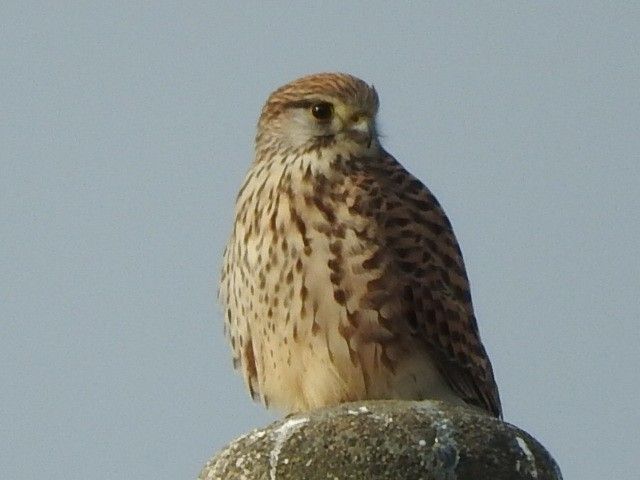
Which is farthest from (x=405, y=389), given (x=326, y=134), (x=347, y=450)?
(x=347, y=450)

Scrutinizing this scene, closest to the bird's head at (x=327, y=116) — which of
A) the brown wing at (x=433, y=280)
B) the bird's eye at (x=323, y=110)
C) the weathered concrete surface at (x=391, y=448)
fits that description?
the bird's eye at (x=323, y=110)

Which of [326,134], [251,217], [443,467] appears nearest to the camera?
[443,467]

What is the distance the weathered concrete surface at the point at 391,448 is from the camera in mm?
3873

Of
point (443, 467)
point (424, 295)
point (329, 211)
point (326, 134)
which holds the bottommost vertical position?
point (443, 467)

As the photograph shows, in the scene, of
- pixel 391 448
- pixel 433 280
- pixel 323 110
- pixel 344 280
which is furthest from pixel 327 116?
pixel 391 448

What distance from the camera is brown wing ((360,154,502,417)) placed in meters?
6.48

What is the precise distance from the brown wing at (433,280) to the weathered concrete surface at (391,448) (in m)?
2.39

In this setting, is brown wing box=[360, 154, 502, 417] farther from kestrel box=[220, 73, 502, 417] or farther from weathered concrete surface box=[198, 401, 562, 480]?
weathered concrete surface box=[198, 401, 562, 480]

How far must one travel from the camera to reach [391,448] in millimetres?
3895

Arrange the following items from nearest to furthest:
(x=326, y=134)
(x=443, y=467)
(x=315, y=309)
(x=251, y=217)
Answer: (x=443, y=467), (x=315, y=309), (x=251, y=217), (x=326, y=134)

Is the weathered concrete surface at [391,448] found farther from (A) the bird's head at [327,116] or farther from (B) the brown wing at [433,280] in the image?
(A) the bird's head at [327,116]

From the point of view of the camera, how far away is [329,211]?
21.1 feet

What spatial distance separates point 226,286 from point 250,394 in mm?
514

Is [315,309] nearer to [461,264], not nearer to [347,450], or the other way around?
[461,264]
